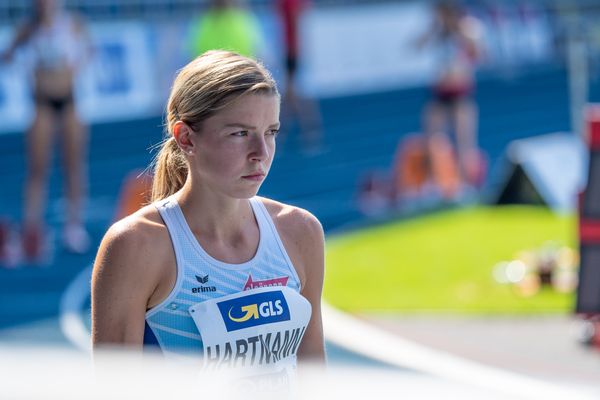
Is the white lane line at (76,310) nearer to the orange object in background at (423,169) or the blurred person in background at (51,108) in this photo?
the blurred person in background at (51,108)

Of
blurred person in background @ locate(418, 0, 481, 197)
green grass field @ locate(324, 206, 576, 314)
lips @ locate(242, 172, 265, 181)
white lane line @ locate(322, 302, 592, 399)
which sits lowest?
green grass field @ locate(324, 206, 576, 314)

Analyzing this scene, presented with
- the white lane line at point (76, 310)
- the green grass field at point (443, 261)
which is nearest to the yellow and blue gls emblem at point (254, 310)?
the white lane line at point (76, 310)

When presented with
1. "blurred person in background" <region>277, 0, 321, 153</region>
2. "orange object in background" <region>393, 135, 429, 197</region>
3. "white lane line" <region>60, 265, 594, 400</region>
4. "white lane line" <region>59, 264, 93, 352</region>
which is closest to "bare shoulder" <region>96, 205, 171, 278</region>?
"white lane line" <region>60, 265, 594, 400</region>

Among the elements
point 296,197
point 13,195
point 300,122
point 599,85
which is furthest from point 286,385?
point 599,85

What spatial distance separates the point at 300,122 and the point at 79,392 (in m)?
18.6

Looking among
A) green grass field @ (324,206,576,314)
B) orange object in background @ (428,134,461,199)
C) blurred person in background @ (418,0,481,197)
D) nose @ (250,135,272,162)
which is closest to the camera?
nose @ (250,135,272,162)

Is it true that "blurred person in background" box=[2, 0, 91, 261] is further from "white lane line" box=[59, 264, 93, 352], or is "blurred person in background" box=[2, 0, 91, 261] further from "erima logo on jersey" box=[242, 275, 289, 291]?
"erima logo on jersey" box=[242, 275, 289, 291]

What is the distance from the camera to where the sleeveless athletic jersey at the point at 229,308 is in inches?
111

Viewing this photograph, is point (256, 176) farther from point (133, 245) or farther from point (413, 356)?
point (413, 356)

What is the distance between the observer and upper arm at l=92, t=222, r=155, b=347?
2756 mm

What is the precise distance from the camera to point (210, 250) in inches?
115

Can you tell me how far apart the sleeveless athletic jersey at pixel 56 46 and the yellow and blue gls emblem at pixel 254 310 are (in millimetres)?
8707

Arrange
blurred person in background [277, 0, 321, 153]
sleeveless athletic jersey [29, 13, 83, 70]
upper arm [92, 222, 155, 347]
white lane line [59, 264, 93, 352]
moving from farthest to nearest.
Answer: blurred person in background [277, 0, 321, 153] → sleeveless athletic jersey [29, 13, 83, 70] → white lane line [59, 264, 93, 352] → upper arm [92, 222, 155, 347]

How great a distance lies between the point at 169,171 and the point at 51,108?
8.38 m
